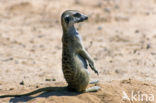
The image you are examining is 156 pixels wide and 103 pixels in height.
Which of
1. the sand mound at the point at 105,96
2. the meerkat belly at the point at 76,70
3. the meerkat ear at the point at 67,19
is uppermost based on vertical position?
the meerkat ear at the point at 67,19

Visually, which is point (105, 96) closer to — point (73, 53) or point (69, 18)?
point (73, 53)

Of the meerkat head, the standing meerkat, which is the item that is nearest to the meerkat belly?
the standing meerkat

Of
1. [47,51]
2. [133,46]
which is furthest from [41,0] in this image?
[133,46]

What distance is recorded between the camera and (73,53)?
5.38 meters

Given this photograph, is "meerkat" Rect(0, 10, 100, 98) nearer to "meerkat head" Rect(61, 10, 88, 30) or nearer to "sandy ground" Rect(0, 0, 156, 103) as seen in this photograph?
"meerkat head" Rect(61, 10, 88, 30)

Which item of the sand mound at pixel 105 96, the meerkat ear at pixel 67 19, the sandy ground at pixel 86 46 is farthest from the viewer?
the sandy ground at pixel 86 46

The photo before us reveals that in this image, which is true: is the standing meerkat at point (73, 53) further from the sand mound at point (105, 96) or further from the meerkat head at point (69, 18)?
the sand mound at point (105, 96)

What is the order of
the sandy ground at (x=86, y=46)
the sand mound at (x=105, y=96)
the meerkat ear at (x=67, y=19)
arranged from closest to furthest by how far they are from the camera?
the meerkat ear at (x=67, y=19) → the sand mound at (x=105, y=96) → the sandy ground at (x=86, y=46)

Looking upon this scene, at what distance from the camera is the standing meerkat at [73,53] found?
5301mm

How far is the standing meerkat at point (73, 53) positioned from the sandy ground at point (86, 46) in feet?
0.93

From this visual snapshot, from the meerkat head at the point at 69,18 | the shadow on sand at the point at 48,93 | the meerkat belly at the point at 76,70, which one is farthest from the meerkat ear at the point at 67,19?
the shadow on sand at the point at 48,93

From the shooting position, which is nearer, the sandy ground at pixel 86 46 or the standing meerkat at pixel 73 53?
the standing meerkat at pixel 73 53

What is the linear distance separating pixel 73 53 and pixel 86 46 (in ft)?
14.4

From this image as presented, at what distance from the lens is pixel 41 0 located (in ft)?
44.3
